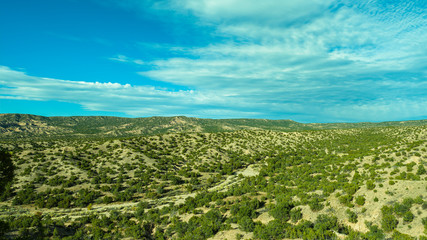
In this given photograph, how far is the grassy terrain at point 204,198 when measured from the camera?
60.4 feet

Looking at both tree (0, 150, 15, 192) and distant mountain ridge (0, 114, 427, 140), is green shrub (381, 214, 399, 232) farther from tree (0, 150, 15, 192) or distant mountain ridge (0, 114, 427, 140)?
distant mountain ridge (0, 114, 427, 140)

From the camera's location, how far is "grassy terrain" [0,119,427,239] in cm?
1841

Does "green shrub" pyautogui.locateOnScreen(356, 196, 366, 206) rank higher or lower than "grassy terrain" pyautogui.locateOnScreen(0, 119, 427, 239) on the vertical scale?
higher

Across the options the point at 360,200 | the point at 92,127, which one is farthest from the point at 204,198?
the point at 92,127

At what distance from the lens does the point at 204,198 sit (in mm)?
29891

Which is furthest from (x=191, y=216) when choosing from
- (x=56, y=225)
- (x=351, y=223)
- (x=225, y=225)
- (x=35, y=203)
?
(x=35, y=203)

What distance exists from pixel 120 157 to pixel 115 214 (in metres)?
32.0

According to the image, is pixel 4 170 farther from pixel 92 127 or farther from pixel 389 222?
pixel 92 127

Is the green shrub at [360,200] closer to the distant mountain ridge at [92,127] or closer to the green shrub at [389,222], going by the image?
the green shrub at [389,222]

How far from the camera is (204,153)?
213 ft

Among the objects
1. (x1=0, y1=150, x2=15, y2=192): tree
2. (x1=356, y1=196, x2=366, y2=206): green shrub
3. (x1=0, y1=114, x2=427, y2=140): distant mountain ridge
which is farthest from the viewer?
(x1=0, y1=114, x2=427, y2=140): distant mountain ridge

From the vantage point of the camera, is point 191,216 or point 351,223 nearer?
point 351,223

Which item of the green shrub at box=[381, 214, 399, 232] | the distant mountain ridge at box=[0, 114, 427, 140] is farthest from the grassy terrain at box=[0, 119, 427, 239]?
the distant mountain ridge at box=[0, 114, 427, 140]

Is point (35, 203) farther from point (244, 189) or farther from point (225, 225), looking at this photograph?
point (244, 189)
